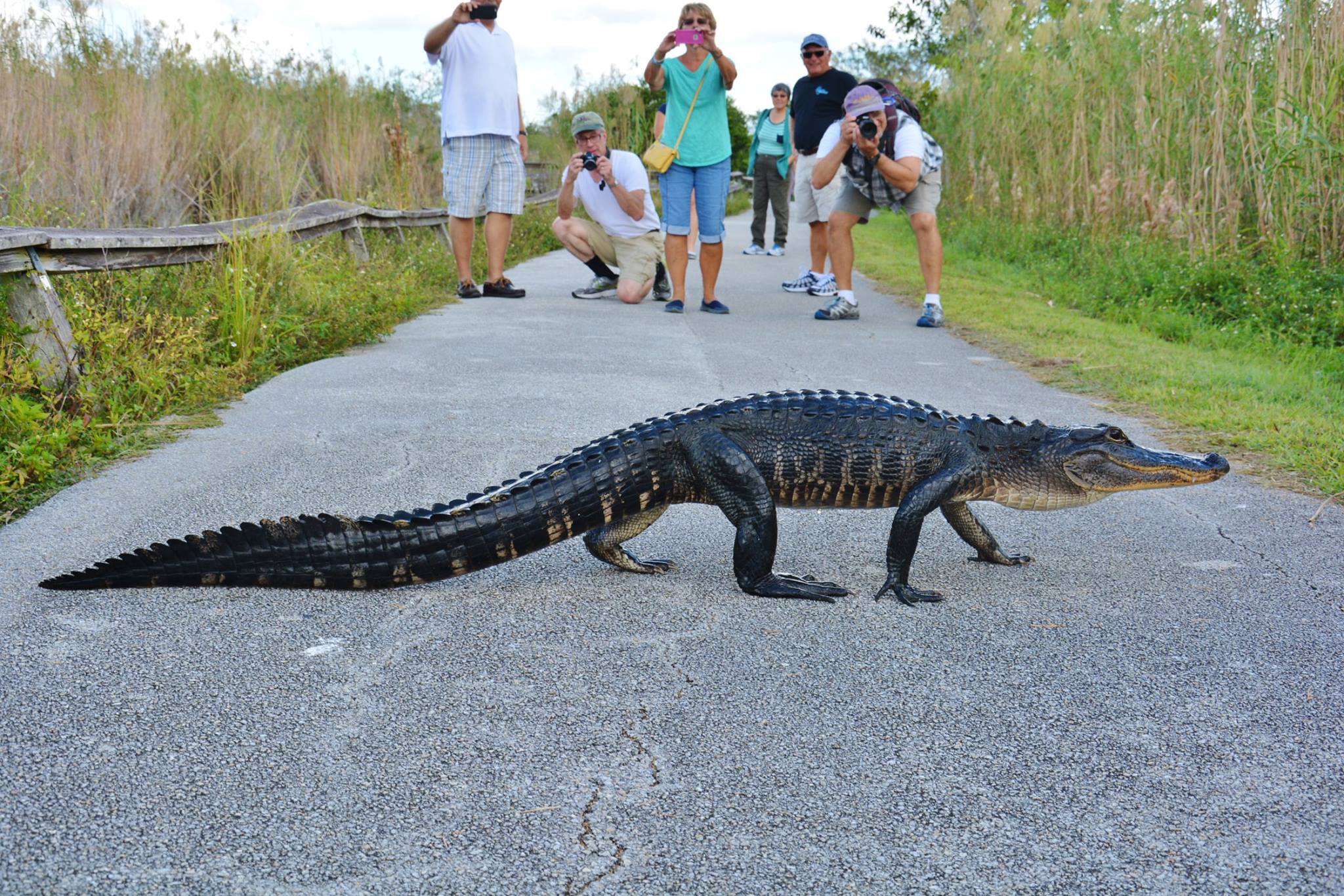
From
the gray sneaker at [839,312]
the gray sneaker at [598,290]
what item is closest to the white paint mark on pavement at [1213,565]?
the gray sneaker at [839,312]

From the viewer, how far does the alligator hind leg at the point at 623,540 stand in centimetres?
347

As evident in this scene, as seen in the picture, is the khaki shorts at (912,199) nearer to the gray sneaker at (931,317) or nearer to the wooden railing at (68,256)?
the gray sneaker at (931,317)

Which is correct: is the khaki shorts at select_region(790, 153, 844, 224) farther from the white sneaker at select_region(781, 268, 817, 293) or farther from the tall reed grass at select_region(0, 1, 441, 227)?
the tall reed grass at select_region(0, 1, 441, 227)

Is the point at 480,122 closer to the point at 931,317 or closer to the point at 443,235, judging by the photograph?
the point at 443,235

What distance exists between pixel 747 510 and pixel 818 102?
296 inches

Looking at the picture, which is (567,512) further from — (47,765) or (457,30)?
(457,30)

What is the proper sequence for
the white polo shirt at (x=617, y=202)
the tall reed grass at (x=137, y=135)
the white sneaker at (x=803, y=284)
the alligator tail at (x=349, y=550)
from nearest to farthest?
the alligator tail at (x=349, y=550), the tall reed grass at (x=137, y=135), the white polo shirt at (x=617, y=202), the white sneaker at (x=803, y=284)

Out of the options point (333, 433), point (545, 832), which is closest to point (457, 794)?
point (545, 832)

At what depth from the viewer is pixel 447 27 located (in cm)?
916

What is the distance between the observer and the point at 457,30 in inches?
373

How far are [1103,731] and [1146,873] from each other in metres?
0.57

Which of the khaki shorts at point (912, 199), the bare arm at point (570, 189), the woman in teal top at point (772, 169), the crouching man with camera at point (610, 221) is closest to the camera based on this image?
the khaki shorts at point (912, 199)

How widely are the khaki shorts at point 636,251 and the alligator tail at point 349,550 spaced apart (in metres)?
7.01

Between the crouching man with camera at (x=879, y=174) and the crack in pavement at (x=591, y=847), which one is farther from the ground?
the crouching man with camera at (x=879, y=174)
